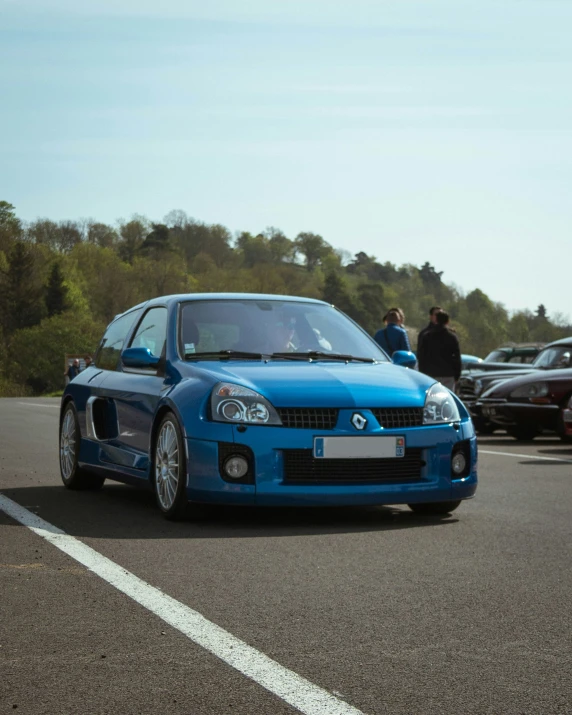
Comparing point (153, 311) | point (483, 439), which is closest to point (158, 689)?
point (153, 311)

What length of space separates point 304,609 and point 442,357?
13.0 metres

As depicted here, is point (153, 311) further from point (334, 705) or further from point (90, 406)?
point (334, 705)

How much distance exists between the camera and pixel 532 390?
699 inches

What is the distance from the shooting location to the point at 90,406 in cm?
976

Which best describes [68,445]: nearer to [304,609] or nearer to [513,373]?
[304,609]

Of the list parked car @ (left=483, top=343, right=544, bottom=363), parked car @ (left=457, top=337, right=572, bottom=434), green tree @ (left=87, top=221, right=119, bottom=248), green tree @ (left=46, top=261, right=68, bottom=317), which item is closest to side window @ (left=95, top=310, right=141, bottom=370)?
parked car @ (left=457, top=337, right=572, bottom=434)

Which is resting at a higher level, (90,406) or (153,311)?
(153,311)

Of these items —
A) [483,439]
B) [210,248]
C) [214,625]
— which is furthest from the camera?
[210,248]

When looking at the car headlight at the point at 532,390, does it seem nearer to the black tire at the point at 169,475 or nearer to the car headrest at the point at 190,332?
the car headrest at the point at 190,332

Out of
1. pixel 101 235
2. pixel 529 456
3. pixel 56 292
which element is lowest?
pixel 529 456

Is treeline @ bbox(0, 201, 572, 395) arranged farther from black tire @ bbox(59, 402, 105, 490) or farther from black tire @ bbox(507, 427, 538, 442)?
black tire @ bbox(59, 402, 105, 490)

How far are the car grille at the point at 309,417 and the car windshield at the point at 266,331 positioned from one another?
99cm

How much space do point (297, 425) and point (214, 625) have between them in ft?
9.97

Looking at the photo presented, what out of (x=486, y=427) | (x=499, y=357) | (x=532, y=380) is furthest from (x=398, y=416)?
(x=499, y=357)
